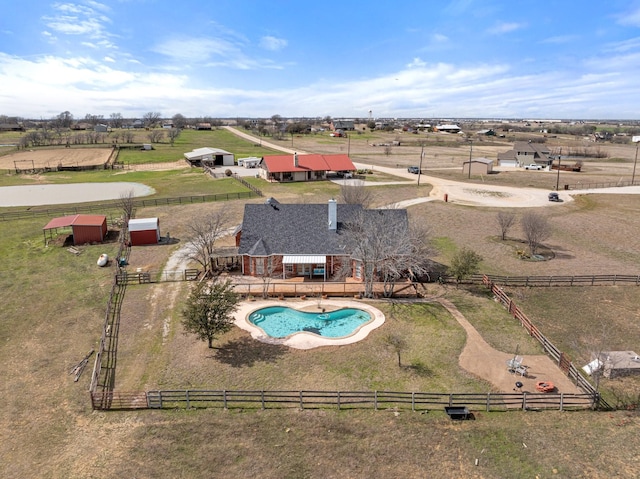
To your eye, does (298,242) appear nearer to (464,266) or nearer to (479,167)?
(464,266)

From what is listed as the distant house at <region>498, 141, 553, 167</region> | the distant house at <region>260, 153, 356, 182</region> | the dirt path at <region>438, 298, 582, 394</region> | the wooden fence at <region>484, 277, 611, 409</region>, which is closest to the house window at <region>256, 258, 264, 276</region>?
the dirt path at <region>438, 298, 582, 394</region>

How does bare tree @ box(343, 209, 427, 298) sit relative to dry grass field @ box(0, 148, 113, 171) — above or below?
below

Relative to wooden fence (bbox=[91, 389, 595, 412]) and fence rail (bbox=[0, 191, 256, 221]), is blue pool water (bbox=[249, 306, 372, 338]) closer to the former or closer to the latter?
wooden fence (bbox=[91, 389, 595, 412])

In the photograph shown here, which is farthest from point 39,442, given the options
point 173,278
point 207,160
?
point 207,160

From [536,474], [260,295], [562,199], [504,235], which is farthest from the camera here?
[562,199]

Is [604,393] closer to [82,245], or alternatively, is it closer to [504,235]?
[504,235]

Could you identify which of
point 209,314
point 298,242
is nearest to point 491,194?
point 298,242
